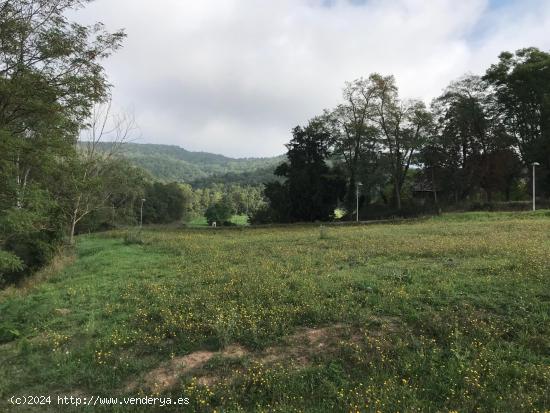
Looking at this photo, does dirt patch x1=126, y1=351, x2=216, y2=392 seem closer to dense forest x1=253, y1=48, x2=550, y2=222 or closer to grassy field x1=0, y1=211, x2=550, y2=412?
grassy field x1=0, y1=211, x2=550, y2=412

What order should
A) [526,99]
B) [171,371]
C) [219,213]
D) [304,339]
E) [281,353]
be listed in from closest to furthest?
[171,371] → [281,353] → [304,339] → [526,99] → [219,213]

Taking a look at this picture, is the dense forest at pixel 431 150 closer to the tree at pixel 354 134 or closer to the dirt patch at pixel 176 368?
the tree at pixel 354 134

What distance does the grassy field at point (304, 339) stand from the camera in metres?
5.19

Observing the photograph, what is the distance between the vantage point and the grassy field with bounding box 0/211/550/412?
519 cm

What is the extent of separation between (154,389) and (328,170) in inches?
1887

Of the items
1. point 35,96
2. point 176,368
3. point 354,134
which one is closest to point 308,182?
point 354,134

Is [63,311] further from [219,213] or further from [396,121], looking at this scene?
[219,213]

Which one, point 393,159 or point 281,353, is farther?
point 393,159

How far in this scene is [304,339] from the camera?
665 centimetres

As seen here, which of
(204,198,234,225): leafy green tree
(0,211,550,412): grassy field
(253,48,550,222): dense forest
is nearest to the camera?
(0,211,550,412): grassy field

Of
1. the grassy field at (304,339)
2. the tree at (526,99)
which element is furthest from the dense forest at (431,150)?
the grassy field at (304,339)

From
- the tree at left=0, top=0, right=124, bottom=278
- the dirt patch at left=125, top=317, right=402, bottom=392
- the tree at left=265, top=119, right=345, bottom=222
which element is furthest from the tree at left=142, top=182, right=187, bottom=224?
the dirt patch at left=125, top=317, right=402, bottom=392

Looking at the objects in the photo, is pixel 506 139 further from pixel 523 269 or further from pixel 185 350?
pixel 185 350

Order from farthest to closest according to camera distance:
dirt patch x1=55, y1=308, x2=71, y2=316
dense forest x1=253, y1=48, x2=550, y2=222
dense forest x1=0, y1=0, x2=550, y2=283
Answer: dense forest x1=253, y1=48, x2=550, y2=222
dense forest x1=0, y1=0, x2=550, y2=283
dirt patch x1=55, y1=308, x2=71, y2=316
